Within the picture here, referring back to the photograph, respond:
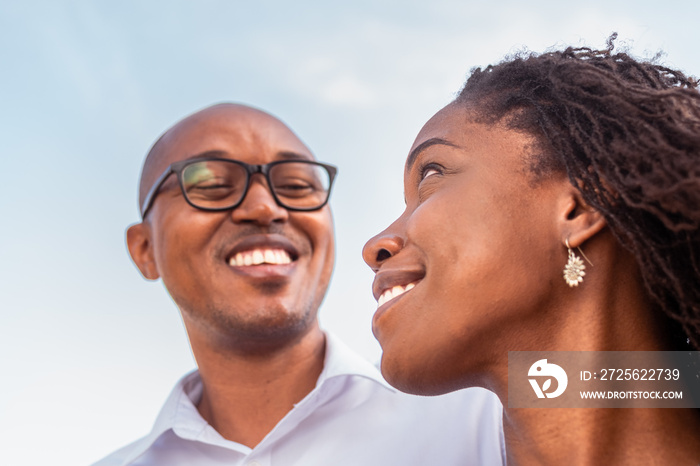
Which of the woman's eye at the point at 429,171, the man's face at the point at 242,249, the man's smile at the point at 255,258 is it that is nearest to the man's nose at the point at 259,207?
the man's face at the point at 242,249

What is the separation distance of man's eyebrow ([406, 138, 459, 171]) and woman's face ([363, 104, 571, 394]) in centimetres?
3

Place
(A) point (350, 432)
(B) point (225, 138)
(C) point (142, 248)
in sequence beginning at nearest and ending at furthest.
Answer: (A) point (350, 432) → (B) point (225, 138) → (C) point (142, 248)

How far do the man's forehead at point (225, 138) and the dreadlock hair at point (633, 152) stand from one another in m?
2.09

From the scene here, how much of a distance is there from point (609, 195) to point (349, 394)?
192 centimetres

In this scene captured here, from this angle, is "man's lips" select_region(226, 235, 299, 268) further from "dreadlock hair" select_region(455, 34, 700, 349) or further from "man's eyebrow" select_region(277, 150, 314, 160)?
"dreadlock hair" select_region(455, 34, 700, 349)

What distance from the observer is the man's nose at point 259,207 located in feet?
13.0

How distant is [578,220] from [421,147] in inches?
23.9

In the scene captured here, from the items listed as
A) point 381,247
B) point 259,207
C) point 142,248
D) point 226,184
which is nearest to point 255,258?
point 259,207

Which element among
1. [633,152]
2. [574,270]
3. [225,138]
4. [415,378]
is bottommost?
[415,378]

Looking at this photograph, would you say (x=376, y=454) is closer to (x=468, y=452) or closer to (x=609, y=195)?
(x=468, y=452)

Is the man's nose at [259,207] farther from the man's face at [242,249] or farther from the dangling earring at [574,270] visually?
the dangling earring at [574,270]

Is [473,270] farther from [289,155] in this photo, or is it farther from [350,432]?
[289,155]

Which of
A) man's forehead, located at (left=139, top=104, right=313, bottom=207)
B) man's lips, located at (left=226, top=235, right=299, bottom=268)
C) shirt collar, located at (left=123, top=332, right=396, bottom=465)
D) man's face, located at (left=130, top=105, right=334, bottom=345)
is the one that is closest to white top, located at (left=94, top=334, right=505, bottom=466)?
shirt collar, located at (left=123, top=332, right=396, bottom=465)

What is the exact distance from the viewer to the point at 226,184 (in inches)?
161
